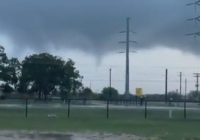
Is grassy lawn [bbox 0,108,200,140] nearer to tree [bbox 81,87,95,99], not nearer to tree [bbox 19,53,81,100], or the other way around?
tree [bbox 19,53,81,100]

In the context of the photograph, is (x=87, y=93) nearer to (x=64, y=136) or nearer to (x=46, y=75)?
(x=46, y=75)

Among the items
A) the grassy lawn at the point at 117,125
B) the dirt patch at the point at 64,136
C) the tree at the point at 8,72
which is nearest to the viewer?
the dirt patch at the point at 64,136

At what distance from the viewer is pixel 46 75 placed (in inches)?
5202

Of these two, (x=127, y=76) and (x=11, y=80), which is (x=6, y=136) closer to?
(x=127, y=76)

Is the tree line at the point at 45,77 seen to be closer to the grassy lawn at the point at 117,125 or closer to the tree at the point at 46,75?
the tree at the point at 46,75

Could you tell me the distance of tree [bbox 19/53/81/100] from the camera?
132m

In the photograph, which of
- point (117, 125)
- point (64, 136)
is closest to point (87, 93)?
point (117, 125)

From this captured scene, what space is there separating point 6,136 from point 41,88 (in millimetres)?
107308

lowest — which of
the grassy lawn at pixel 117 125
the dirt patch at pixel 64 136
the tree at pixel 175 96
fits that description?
the dirt patch at pixel 64 136

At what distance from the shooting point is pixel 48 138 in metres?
23.5

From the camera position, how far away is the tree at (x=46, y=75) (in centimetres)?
13150

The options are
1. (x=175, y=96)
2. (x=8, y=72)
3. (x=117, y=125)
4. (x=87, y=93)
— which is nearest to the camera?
(x=117, y=125)

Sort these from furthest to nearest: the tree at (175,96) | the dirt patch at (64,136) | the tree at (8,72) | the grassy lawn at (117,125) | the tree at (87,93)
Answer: the tree at (175,96) < the tree at (87,93) < the tree at (8,72) < the grassy lawn at (117,125) < the dirt patch at (64,136)

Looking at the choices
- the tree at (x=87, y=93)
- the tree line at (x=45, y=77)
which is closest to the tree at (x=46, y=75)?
the tree line at (x=45, y=77)
